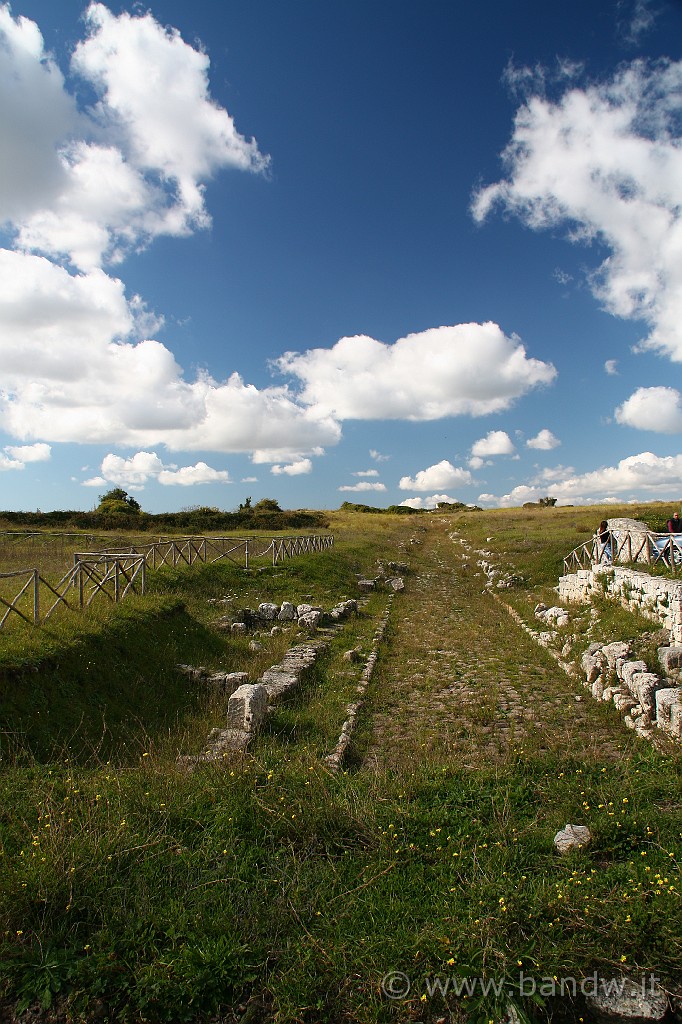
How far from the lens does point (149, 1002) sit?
3.69 m

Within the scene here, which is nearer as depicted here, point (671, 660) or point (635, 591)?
point (671, 660)

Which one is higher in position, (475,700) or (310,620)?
(310,620)

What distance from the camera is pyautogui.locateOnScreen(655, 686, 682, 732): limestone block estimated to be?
7762 mm

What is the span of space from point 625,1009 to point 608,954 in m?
0.29

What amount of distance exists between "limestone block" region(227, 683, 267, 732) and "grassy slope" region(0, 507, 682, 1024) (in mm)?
1745

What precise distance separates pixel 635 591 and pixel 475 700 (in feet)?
18.9

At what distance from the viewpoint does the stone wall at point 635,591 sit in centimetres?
1090

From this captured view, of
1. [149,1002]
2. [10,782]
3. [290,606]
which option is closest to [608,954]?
[149,1002]

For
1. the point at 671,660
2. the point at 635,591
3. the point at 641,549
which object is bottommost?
the point at 671,660

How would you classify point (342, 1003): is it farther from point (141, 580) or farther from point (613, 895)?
point (141, 580)

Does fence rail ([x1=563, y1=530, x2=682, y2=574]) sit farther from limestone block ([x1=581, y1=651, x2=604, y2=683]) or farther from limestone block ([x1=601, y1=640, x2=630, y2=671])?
limestone block ([x1=581, y1=651, x2=604, y2=683])

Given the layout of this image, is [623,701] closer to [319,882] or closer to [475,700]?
[475,700]

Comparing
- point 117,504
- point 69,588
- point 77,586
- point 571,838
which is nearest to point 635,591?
point 571,838

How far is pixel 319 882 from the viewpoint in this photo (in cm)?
465
